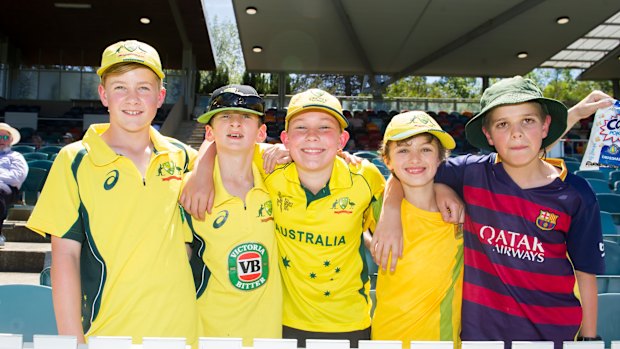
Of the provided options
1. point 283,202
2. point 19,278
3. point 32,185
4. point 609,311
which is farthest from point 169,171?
point 32,185

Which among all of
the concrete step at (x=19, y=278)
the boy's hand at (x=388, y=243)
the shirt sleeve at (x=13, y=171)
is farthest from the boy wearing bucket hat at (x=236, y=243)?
the shirt sleeve at (x=13, y=171)

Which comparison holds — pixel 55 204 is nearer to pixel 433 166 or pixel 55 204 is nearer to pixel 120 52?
pixel 120 52

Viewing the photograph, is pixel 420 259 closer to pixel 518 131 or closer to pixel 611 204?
pixel 518 131

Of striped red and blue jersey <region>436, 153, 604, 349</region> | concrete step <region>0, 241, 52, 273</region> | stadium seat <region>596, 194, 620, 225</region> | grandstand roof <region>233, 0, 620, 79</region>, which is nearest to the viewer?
striped red and blue jersey <region>436, 153, 604, 349</region>

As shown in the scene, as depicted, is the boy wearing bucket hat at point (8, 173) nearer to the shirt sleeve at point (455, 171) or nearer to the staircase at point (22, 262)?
the staircase at point (22, 262)

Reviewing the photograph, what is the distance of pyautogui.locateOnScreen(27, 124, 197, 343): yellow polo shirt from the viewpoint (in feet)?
5.87

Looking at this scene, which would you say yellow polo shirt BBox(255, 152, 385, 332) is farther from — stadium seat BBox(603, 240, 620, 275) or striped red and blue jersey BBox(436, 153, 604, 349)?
stadium seat BBox(603, 240, 620, 275)

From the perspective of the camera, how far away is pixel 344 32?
52.5 feet

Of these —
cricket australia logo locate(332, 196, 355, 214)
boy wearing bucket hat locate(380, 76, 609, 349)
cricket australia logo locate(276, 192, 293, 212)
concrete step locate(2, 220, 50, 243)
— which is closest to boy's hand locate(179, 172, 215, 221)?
cricket australia logo locate(276, 192, 293, 212)

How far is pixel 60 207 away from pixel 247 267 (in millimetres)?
746

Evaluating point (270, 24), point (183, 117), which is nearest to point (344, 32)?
point (270, 24)

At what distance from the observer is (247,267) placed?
6.75 feet

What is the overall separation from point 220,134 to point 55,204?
0.73m

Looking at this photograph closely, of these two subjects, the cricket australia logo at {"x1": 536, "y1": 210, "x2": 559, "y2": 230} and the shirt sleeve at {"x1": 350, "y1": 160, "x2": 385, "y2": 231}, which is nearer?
the cricket australia logo at {"x1": 536, "y1": 210, "x2": 559, "y2": 230}
